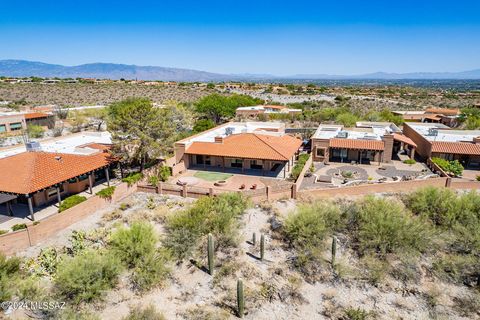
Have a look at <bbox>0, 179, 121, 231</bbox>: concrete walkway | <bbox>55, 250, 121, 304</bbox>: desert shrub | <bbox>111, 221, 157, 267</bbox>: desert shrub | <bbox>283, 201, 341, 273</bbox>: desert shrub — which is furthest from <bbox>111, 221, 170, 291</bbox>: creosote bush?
<bbox>0, 179, 121, 231</bbox>: concrete walkway

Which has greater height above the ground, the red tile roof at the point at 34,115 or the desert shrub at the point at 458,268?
the red tile roof at the point at 34,115

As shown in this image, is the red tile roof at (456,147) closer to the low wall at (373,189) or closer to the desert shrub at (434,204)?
the low wall at (373,189)

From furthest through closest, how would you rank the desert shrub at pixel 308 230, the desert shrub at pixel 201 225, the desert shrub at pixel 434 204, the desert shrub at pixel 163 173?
1. the desert shrub at pixel 163 173
2. the desert shrub at pixel 434 204
3. the desert shrub at pixel 201 225
4. the desert shrub at pixel 308 230

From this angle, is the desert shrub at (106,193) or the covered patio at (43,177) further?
the desert shrub at (106,193)

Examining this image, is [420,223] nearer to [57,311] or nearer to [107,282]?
[107,282]

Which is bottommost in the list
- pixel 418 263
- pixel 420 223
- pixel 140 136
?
pixel 418 263

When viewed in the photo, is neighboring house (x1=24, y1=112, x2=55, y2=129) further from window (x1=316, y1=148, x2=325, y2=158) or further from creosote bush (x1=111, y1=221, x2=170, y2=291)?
window (x1=316, y1=148, x2=325, y2=158)

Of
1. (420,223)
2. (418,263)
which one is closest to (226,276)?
(418,263)

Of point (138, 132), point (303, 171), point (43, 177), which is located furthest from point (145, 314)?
point (303, 171)

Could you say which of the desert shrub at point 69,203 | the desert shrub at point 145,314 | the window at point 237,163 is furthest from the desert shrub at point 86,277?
the window at point 237,163
